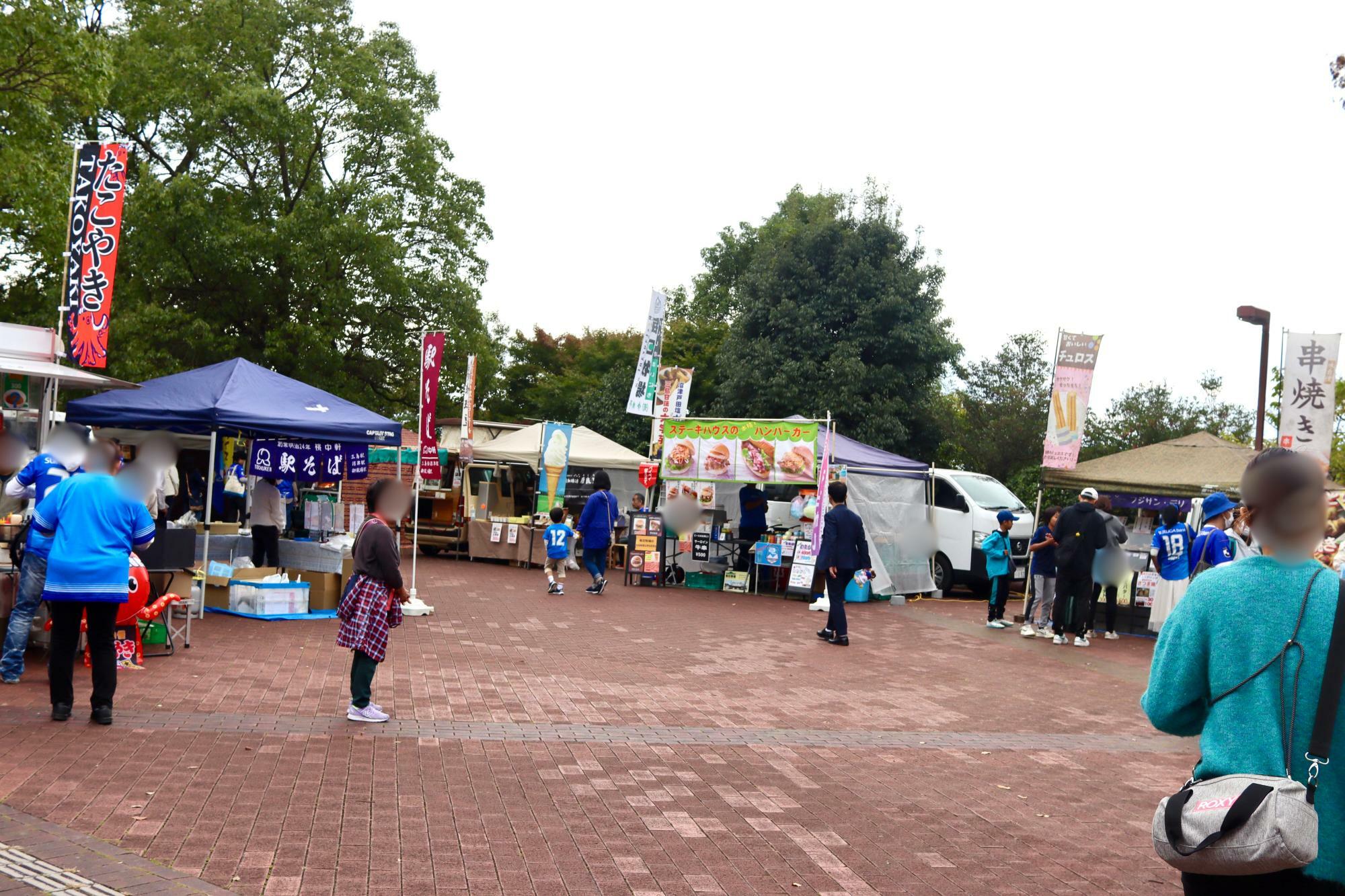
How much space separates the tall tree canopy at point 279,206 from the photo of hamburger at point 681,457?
37.8 ft

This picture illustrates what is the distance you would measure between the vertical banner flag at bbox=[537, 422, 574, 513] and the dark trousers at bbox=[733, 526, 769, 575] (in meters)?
3.74

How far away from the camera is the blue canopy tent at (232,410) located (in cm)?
1179

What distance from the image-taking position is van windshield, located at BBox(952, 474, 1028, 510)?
19.7m

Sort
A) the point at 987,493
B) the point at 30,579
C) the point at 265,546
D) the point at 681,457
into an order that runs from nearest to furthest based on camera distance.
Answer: the point at 30,579, the point at 265,546, the point at 681,457, the point at 987,493

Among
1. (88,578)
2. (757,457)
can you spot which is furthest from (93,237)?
(757,457)

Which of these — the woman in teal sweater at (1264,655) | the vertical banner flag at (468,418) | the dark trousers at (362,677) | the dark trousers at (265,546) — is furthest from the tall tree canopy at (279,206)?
the woman in teal sweater at (1264,655)

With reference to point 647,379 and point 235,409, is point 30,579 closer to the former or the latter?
point 235,409

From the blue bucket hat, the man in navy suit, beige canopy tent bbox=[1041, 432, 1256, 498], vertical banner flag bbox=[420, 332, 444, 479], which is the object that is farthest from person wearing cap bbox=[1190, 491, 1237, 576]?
vertical banner flag bbox=[420, 332, 444, 479]

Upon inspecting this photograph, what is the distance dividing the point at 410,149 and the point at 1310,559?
2769cm

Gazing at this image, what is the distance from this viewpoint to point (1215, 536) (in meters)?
12.3

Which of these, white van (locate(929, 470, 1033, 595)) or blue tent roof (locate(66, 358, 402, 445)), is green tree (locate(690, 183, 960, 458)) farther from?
blue tent roof (locate(66, 358, 402, 445))

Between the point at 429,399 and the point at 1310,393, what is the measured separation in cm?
1132

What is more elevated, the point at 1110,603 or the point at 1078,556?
the point at 1078,556

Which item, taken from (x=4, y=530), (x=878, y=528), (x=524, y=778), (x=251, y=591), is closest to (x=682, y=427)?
(x=878, y=528)
